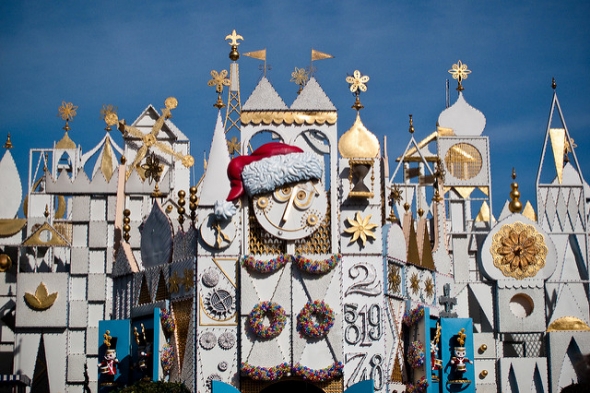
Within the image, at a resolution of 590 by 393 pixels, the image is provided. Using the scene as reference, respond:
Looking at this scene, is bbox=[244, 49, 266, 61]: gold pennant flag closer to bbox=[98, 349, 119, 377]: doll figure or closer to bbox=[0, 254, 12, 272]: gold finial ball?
bbox=[98, 349, 119, 377]: doll figure

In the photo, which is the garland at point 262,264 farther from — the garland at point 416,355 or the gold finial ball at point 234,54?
the gold finial ball at point 234,54

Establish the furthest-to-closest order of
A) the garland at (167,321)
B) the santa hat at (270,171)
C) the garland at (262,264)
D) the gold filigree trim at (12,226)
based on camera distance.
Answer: the gold filigree trim at (12,226) < the garland at (167,321) < the santa hat at (270,171) < the garland at (262,264)

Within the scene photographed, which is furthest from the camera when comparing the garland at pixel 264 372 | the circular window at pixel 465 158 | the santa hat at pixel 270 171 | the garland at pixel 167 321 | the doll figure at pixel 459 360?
the circular window at pixel 465 158

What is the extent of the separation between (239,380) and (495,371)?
16.9 meters

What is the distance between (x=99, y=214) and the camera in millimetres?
53312

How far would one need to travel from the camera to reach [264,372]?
3825cm

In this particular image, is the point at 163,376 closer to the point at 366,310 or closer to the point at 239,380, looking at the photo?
the point at 239,380

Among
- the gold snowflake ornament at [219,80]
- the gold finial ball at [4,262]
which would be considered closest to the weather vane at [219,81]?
the gold snowflake ornament at [219,80]

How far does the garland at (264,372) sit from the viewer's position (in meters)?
38.2

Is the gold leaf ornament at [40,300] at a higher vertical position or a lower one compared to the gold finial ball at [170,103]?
lower

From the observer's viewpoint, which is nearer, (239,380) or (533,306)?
(239,380)

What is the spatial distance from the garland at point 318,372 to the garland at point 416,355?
12.0 feet

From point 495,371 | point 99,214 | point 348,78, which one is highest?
point 348,78

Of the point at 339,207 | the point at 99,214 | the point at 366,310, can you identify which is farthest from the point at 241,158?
the point at 99,214
